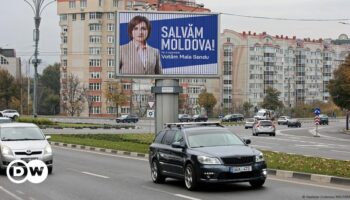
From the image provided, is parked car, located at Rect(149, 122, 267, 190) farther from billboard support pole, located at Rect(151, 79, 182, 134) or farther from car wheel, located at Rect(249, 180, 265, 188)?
billboard support pole, located at Rect(151, 79, 182, 134)

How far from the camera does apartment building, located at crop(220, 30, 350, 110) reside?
156 meters

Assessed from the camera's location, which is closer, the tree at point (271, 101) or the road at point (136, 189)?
the road at point (136, 189)

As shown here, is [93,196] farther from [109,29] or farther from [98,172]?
[109,29]

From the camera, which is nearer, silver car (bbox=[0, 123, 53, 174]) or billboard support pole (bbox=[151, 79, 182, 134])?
silver car (bbox=[0, 123, 53, 174])

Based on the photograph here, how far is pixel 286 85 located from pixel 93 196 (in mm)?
157197

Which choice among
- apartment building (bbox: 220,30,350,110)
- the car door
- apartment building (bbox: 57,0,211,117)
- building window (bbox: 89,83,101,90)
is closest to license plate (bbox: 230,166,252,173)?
the car door

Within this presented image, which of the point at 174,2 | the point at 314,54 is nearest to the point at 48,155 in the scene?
the point at 174,2

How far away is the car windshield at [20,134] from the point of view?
19.5 m

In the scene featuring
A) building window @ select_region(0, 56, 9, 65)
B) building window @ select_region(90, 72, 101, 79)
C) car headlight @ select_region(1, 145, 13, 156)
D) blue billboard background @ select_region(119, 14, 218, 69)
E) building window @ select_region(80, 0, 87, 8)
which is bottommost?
car headlight @ select_region(1, 145, 13, 156)

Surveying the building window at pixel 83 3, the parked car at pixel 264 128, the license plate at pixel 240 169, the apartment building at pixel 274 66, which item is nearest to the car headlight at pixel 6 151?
the license plate at pixel 240 169

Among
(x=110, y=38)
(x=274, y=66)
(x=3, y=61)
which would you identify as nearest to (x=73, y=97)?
(x=110, y=38)

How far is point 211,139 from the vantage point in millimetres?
15094

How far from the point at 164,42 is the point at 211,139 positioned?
20.7m

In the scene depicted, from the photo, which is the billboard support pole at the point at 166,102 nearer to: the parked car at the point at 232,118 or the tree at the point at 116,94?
the parked car at the point at 232,118
